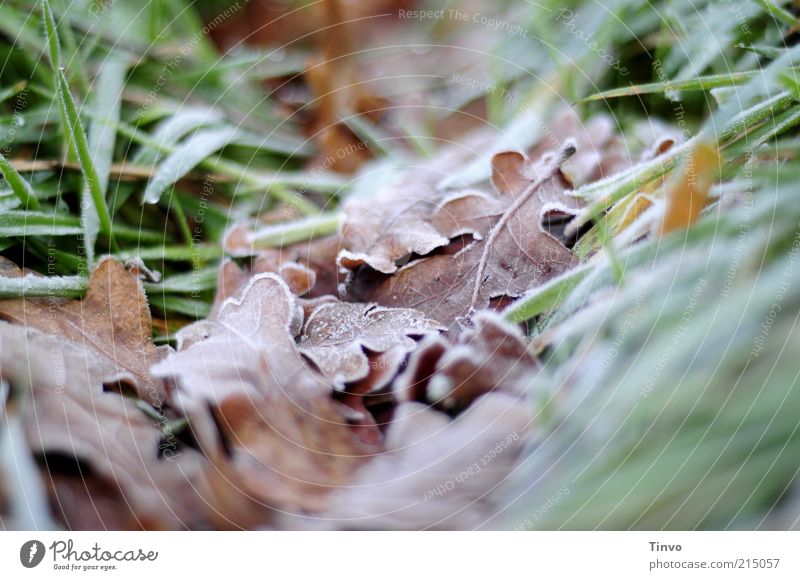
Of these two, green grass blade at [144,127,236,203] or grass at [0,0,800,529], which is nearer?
grass at [0,0,800,529]

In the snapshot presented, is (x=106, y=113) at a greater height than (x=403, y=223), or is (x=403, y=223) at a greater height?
(x=106, y=113)

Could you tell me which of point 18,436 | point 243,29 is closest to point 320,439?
point 18,436

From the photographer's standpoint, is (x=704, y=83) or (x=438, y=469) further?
(x=704, y=83)

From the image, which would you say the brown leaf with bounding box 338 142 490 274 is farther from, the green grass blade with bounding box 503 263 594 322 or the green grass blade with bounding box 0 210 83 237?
the green grass blade with bounding box 0 210 83 237

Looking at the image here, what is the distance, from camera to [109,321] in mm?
415

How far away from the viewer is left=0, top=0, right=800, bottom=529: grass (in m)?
0.32

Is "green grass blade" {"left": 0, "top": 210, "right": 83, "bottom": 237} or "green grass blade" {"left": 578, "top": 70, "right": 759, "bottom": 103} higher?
"green grass blade" {"left": 578, "top": 70, "right": 759, "bottom": 103}

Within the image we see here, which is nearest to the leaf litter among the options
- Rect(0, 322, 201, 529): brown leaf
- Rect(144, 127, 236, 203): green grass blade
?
Rect(0, 322, 201, 529): brown leaf

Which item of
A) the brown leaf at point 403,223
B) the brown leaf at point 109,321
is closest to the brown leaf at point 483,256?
the brown leaf at point 403,223

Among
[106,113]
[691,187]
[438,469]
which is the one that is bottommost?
[438,469]
